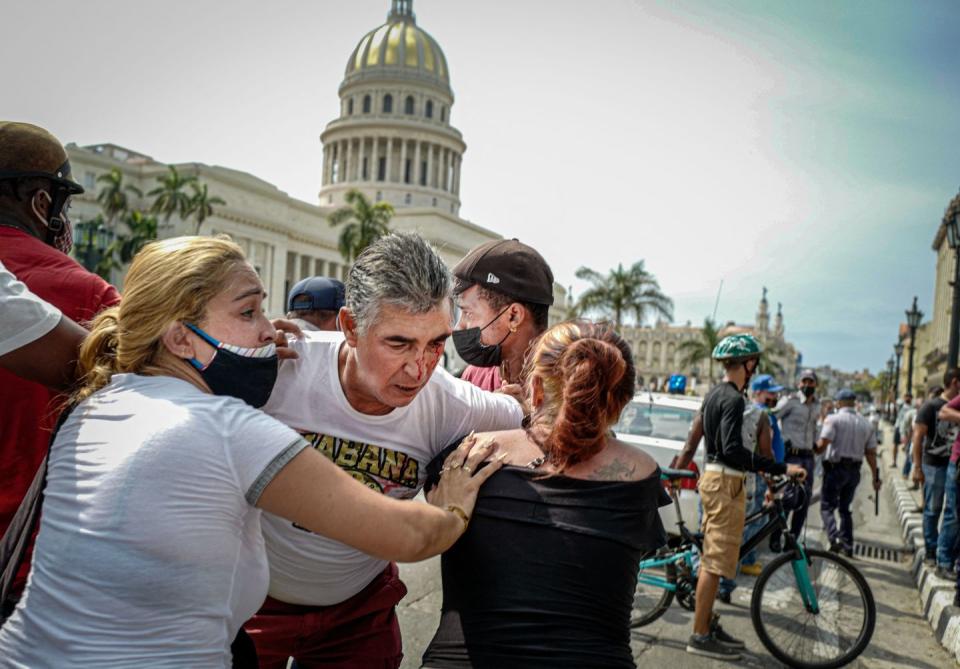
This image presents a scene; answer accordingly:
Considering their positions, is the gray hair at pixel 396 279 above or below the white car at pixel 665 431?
above

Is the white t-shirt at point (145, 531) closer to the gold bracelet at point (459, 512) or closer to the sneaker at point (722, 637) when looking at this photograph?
the gold bracelet at point (459, 512)

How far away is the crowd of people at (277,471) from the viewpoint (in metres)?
1.50

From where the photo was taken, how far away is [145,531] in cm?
146

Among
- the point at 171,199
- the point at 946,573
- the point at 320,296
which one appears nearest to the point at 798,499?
the point at 946,573

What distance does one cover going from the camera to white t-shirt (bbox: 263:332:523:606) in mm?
2223

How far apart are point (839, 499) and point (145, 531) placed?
354 inches

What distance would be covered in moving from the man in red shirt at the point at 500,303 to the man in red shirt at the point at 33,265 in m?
1.32

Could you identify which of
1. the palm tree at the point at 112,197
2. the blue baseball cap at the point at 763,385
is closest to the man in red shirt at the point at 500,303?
the blue baseball cap at the point at 763,385

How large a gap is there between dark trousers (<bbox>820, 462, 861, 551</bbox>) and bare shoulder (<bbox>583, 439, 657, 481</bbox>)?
7.83 meters

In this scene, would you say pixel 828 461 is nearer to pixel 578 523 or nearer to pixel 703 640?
pixel 703 640

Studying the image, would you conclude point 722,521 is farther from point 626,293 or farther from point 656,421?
point 626,293

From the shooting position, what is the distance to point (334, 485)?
5.26ft

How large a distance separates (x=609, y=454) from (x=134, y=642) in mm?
1150

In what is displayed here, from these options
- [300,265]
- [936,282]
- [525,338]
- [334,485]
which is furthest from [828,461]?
[300,265]
